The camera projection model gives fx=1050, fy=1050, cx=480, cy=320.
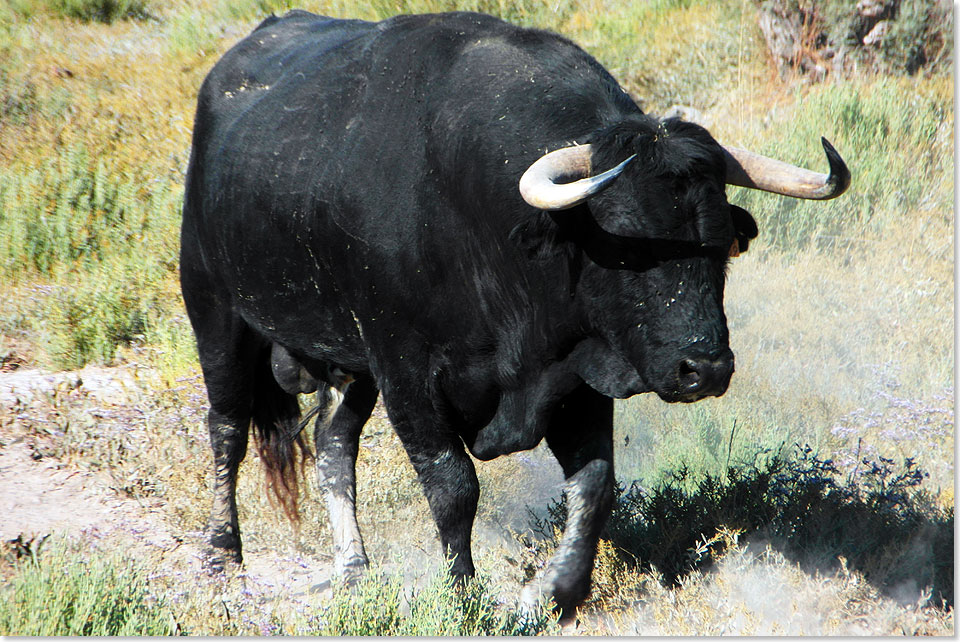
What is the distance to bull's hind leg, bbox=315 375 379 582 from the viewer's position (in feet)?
15.1

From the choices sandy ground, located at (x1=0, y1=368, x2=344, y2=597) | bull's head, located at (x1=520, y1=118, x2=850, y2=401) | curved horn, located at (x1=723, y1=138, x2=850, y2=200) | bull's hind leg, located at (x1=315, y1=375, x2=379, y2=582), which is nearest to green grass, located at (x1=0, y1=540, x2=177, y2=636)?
sandy ground, located at (x1=0, y1=368, x2=344, y2=597)

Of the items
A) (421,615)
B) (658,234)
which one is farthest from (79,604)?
(658,234)

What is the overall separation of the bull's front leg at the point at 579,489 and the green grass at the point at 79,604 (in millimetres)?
1302

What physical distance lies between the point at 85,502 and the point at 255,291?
1595 mm

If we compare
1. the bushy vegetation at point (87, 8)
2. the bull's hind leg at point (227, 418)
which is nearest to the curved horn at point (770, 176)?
the bull's hind leg at point (227, 418)

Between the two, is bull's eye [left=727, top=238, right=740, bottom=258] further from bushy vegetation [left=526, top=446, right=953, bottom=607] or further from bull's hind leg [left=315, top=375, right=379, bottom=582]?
bull's hind leg [left=315, top=375, right=379, bottom=582]

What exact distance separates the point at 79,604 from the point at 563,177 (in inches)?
79.3

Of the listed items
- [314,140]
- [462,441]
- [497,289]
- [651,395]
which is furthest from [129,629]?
[651,395]

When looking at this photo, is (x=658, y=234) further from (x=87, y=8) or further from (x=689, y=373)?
(x=87, y=8)

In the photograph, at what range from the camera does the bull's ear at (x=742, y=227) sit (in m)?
3.39

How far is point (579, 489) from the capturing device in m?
3.70

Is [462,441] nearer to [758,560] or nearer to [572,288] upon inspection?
[572,288]

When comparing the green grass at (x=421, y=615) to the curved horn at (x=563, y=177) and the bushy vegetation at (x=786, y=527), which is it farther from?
the curved horn at (x=563, y=177)

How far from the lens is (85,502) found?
5133 millimetres
